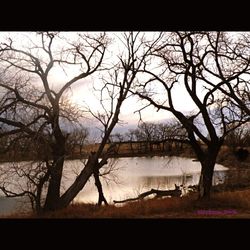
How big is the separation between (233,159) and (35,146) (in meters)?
4.84

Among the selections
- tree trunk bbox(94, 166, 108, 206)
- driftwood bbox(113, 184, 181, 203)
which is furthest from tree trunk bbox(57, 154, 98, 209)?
driftwood bbox(113, 184, 181, 203)

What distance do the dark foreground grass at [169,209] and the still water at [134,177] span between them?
1.43 feet

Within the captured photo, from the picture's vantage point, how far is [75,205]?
21.1ft

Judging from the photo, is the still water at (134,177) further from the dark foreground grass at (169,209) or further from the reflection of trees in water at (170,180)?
the dark foreground grass at (169,209)

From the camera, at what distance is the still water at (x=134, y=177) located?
22.8ft

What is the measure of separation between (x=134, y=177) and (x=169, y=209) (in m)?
2.59

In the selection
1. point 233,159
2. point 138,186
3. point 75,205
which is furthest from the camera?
point 233,159

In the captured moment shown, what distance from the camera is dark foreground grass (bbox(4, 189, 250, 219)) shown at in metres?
5.79

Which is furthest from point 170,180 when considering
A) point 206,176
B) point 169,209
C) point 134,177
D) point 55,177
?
point 55,177

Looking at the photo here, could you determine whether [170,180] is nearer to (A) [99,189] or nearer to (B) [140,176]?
(B) [140,176]

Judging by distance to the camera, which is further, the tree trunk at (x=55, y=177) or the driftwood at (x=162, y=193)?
the driftwood at (x=162, y=193)

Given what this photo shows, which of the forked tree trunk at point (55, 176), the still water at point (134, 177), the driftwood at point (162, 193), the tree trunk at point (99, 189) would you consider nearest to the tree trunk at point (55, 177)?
the forked tree trunk at point (55, 176)
